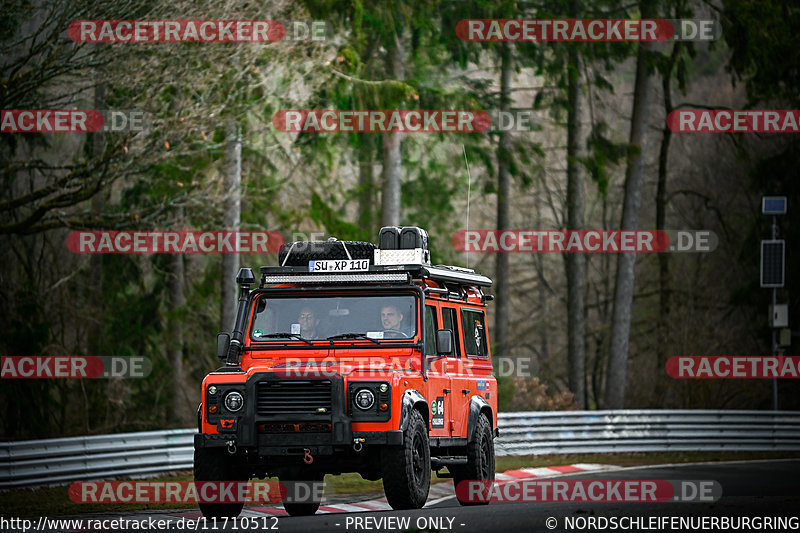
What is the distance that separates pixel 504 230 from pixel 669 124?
5987 mm

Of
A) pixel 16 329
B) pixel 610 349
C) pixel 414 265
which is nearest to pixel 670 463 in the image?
pixel 610 349

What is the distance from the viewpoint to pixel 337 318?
1406cm

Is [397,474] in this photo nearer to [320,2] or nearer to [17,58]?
[17,58]

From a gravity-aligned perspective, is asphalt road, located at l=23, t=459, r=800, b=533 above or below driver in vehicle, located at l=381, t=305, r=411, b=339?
Answer: below

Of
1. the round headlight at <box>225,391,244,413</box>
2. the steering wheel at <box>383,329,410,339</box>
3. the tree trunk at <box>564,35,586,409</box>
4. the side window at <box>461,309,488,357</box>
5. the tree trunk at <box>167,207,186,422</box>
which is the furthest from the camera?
the tree trunk at <box>564,35,586,409</box>

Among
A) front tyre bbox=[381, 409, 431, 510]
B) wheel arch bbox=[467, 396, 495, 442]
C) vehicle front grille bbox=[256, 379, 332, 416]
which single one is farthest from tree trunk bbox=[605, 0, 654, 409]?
vehicle front grille bbox=[256, 379, 332, 416]

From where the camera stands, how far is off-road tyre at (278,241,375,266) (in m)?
14.4

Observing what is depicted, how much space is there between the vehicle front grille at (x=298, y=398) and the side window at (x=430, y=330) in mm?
1734

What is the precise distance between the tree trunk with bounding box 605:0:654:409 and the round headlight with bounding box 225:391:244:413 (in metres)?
20.8

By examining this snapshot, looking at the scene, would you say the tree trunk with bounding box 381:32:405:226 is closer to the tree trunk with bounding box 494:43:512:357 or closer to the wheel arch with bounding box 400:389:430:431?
the tree trunk with bounding box 494:43:512:357

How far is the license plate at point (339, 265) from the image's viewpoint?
14133 mm

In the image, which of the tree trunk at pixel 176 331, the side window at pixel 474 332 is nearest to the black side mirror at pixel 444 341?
the side window at pixel 474 332

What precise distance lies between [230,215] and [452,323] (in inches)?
467

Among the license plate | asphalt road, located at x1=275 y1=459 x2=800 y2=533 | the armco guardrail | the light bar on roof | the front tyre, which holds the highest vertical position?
the license plate
